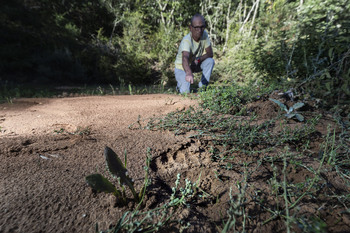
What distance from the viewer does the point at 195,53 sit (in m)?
4.13

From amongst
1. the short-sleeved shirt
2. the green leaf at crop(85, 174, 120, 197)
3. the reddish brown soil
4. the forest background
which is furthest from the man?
the green leaf at crop(85, 174, 120, 197)

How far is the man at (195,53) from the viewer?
3.70 meters

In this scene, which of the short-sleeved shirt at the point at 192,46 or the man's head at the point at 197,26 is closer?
the man's head at the point at 197,26

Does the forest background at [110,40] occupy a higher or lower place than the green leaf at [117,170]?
higher

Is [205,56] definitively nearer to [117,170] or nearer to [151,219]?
[117,170]

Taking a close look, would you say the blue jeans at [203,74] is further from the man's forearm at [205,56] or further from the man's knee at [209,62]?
the man's forearm at [205,56]

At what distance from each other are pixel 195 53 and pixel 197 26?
1.94 ft

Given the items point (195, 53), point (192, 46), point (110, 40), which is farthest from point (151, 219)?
point (110, 40)

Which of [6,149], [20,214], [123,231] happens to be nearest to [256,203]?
[123,231]

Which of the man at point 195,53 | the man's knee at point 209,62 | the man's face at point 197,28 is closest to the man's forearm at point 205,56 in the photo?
the man at point 195,53

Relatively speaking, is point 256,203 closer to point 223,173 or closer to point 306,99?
point 223,173

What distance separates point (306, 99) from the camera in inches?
86.7

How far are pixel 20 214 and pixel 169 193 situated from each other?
66cm

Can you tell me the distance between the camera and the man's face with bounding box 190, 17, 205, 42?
3690 millimetres
